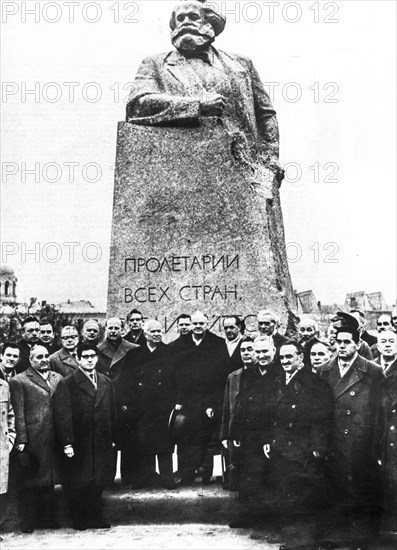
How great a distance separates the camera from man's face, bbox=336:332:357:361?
679 cm

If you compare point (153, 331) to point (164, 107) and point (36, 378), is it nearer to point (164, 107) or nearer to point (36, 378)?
point (36, 378)

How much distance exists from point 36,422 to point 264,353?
6.13 ft

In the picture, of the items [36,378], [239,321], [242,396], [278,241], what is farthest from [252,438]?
[278,241]

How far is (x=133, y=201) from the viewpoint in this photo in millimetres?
8648

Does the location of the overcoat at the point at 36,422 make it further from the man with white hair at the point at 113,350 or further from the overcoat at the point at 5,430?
the man with white hair at the point at 113,350

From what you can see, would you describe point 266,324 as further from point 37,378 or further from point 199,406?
point 37,378

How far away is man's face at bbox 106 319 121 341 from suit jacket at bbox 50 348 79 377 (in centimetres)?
46

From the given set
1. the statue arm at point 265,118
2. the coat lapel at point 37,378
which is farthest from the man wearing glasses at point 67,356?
the statue arm at point 265,118

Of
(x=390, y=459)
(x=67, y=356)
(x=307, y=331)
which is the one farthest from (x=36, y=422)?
(x=390, y=459)

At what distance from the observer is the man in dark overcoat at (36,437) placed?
22.4 ft

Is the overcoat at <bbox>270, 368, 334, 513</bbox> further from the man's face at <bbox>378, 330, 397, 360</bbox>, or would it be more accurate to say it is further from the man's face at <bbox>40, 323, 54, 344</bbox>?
the man's face at <bbox>40, 323, 54, 344</bbox>

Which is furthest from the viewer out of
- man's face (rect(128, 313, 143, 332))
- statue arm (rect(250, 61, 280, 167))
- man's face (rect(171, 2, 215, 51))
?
statue arm (rect(250, 61, 280, 167))

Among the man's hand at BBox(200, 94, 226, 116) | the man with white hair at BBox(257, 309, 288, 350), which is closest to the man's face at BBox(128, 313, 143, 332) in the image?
the man with white hair at BBox(257, 309, 288, 350)

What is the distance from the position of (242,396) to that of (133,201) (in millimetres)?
2574
